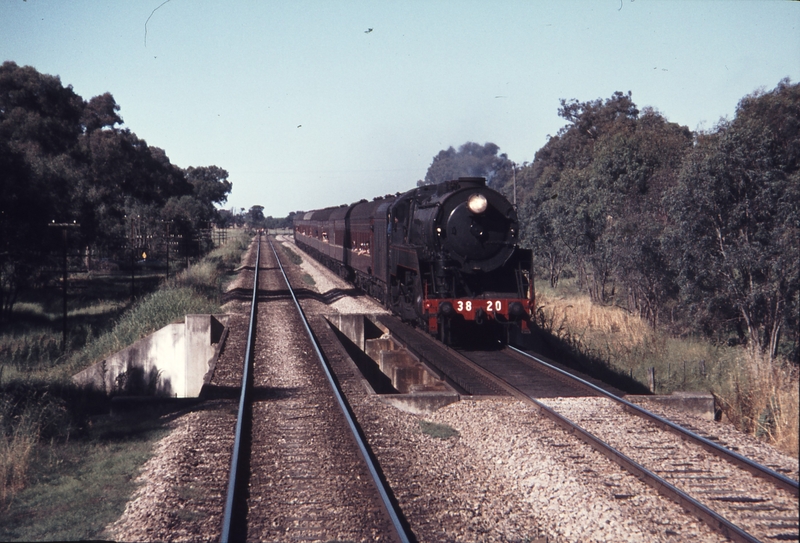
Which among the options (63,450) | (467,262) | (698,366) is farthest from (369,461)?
(698,366)

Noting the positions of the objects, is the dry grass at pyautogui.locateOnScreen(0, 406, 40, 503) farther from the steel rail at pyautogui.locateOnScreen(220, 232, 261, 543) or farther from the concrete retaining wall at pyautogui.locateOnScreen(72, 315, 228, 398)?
the concrete retaining wall at pyautogui.locateOnScreen(72, 315, 228, 398)

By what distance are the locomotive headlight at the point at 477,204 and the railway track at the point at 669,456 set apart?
335 cm

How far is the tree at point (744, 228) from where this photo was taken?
46.0 feet

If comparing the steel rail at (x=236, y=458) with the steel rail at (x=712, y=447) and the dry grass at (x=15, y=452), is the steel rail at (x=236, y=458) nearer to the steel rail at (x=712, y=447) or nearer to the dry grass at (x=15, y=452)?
the dry grass at (x=15, y=452)

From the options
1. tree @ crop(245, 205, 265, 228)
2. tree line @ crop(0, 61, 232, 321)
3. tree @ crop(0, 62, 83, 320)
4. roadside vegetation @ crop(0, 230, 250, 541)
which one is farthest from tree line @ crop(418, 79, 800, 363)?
tree @ crop(245, 205, 265, 228)

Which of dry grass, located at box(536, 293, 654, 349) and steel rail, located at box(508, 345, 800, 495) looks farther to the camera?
dry grass, located at box(536, 293, 654, 349)

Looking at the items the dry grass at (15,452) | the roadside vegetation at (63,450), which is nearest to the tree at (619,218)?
the roadside vegetation at (63,450)

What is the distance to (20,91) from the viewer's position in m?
33.2

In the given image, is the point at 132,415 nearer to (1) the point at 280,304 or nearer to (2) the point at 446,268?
(2) the point at 446,268

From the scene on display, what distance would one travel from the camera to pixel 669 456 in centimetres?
765

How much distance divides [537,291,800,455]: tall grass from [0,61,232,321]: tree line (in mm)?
15332

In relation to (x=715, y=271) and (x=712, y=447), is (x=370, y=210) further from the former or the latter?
(x=712, y=447)

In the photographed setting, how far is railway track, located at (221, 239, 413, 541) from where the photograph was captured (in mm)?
5801

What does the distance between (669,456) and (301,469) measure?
4225 millimetres
